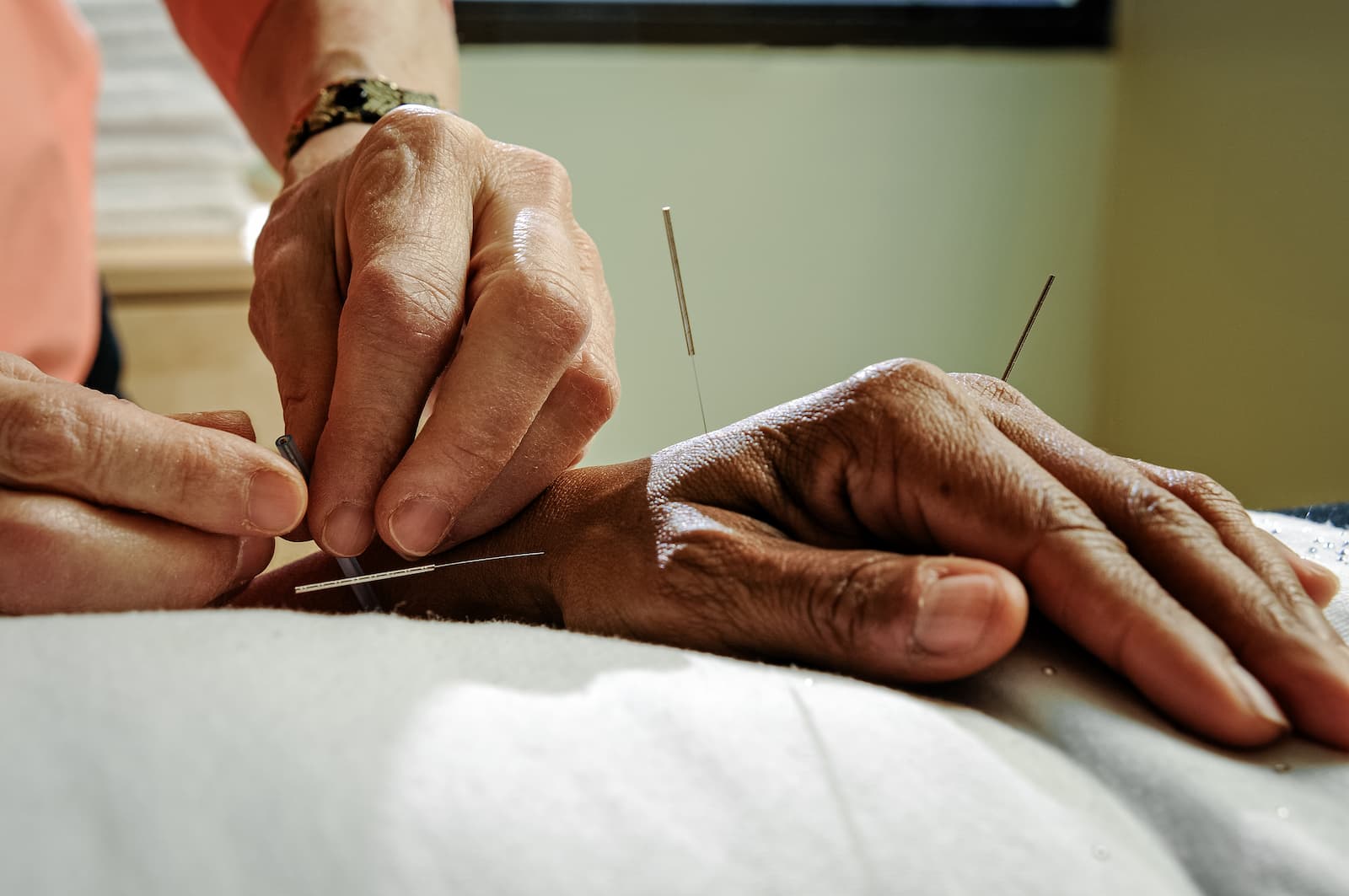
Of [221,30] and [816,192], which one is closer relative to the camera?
[221,30]

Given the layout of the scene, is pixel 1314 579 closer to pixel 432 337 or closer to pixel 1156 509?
pixel 1156 509

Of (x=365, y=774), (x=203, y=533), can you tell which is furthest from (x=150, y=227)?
(x=365, y=774)

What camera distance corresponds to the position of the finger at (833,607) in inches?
18.4

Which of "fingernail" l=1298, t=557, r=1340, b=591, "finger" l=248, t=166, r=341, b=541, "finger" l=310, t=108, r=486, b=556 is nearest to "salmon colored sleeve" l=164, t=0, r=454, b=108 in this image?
"finger" l=248, t=166, r=341, b=541

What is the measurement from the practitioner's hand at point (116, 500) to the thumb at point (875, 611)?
297mm

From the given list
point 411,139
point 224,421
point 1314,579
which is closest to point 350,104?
point 411,139

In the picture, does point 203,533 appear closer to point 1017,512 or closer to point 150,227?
point 1017,512

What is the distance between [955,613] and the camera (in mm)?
467

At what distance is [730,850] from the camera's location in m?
0.37

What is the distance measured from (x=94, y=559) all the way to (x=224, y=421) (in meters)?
0.14

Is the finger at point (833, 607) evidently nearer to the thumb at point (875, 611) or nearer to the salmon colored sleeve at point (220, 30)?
the thumb at point (875, 611)

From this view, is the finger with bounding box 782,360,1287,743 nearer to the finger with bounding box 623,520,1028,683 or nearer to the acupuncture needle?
the finger with bounding box 623,520,1028,683

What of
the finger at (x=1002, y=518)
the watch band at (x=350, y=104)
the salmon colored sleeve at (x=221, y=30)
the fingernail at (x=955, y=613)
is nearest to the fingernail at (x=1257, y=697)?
the finger at (x=1002, y=518)

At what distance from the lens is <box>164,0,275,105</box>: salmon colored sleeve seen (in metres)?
1.28
